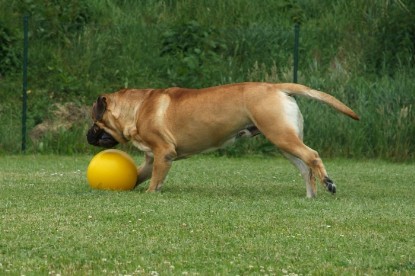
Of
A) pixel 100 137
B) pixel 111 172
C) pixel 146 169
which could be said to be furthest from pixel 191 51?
pixel 111 172

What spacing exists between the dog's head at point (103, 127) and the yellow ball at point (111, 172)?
1.60ft

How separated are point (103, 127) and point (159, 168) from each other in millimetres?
950

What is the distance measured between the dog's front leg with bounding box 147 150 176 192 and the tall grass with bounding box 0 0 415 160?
6444 millimetres

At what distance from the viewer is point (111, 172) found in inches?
484

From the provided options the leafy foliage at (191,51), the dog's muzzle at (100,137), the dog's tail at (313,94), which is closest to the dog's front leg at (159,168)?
the dog's muzzle at (100,137)

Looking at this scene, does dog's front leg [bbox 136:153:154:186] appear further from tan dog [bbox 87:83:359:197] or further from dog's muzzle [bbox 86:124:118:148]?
dog's muzzle [bbox 86:124:118:148]

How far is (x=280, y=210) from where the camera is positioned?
416 inches

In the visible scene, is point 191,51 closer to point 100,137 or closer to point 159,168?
point 100,137

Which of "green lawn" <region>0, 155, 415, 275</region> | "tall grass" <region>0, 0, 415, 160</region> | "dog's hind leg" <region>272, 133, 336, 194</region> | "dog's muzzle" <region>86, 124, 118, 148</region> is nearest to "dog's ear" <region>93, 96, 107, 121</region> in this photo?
"dog's muzzle" <region>86, 124, 118, 148</region>

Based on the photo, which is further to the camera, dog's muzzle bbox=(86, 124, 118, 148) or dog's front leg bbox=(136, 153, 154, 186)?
dog's muzzle bbox=(86, 124, 118, 148)

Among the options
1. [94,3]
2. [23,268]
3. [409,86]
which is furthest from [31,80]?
[23,268]

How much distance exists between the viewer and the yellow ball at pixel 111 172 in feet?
40.3

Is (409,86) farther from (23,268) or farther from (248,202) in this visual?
(23,268)

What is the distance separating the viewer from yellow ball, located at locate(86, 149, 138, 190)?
40.3 feet
